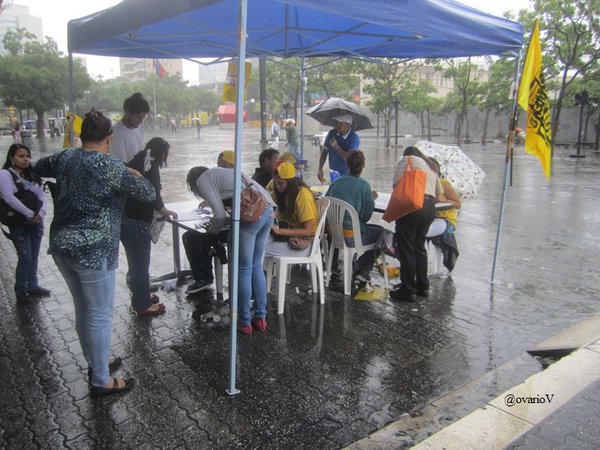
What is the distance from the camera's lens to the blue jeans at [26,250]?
4.41 meters

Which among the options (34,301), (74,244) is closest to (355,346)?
(74,244)

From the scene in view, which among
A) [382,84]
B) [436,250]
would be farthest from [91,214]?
[382,84]

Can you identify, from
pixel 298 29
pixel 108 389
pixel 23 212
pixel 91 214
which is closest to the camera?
pixel 91 214

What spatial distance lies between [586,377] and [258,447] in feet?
7.79

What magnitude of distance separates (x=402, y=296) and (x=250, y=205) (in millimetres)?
2015

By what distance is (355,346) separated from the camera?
3.81 metres

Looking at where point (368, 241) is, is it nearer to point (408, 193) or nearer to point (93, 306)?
point (408, 193)

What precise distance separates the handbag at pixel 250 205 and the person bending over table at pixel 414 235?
63.5 inches

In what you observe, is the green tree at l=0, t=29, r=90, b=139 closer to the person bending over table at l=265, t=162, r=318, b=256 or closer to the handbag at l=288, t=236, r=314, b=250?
the person bending over table at l=265, t=162, r=318, b=256

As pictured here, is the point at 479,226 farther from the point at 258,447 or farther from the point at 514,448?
the point at 258,447

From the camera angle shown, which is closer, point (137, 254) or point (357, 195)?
point (137, 254)

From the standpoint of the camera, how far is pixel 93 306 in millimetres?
2910

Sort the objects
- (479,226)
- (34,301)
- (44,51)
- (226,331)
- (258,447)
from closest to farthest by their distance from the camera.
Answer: (258,447), (226,331), (34,301), (479,226), (44,51)

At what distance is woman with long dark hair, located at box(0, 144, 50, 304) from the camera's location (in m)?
4.23
